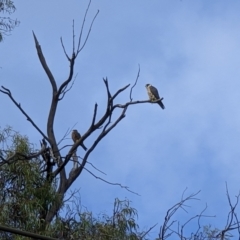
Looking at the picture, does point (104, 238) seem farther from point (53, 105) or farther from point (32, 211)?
point (53, 105)

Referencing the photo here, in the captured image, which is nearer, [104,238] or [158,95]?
[104,238]

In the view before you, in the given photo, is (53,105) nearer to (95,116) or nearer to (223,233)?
(95,116)

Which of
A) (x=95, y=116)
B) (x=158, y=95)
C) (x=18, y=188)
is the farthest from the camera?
(x=158, y=95)

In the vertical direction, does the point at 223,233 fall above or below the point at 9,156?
below

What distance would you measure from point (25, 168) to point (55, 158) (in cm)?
86

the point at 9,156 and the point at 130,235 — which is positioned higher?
the point at 9,156

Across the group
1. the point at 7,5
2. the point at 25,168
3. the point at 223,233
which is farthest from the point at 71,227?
the point at 7,5

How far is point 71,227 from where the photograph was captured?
22.8ft

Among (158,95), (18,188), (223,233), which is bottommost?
(223,233)

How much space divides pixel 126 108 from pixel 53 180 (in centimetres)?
102

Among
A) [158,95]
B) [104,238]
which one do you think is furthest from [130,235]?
[158,95]

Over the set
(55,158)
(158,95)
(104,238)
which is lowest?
(104,238)

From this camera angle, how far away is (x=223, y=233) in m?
5.47

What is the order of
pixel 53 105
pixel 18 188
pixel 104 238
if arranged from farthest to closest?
pixel 53 105 → pixel 18 188 → pixel 104 238
